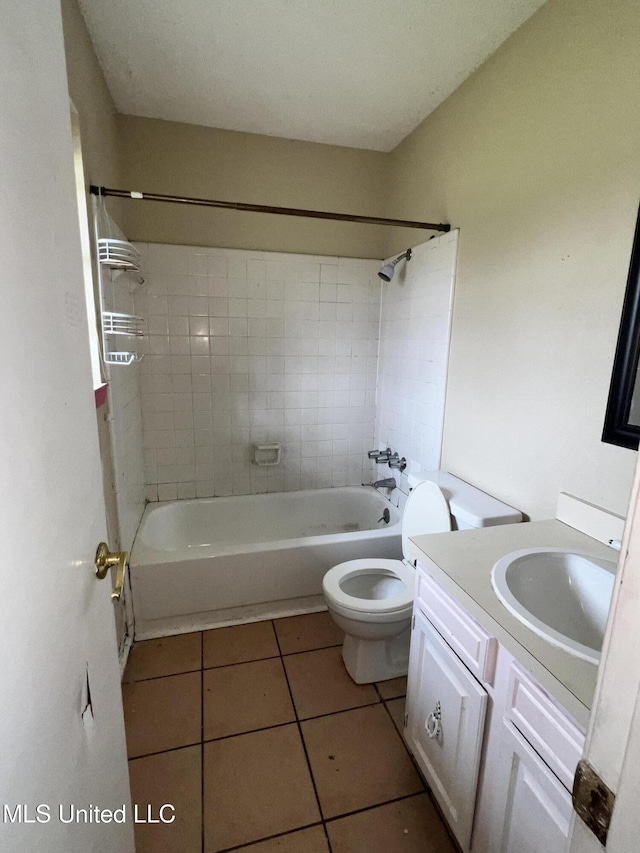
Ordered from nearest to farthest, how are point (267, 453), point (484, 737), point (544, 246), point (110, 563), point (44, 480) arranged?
point (44, 480), point (110, 563), point (484, 737), point (544, 246), point (267, 453)

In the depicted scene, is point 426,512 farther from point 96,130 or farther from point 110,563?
point 96,130

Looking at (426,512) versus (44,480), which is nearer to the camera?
(44,480)

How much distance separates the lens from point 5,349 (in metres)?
0.43

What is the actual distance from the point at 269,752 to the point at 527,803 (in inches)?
37.3

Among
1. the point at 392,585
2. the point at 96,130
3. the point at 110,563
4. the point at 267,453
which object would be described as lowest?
the point at 392,585

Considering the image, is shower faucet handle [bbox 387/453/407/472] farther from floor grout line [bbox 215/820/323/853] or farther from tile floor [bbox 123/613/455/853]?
floor grout line [bbox 215/820/323/853]

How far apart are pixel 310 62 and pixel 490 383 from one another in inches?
64.9

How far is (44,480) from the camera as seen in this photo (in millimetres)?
520

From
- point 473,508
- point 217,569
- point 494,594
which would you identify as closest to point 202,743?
point 217,569

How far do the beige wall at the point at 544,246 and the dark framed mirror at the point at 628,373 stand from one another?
3cm

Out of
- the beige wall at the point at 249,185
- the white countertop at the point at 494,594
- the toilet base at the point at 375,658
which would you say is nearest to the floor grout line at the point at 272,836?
the toilet base at the point at 375,658

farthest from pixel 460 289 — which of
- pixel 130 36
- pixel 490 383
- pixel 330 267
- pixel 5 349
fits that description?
pixel 5 349

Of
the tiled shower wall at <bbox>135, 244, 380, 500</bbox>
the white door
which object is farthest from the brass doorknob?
the tiled shower wall at <bbox>135, 244, 380, 500</bbox>

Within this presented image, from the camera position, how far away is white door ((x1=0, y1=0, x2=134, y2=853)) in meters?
0.43
